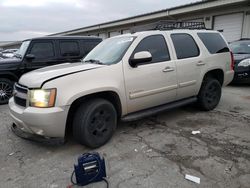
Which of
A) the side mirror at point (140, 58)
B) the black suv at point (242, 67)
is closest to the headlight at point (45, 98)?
the side mirror at point (140, 58)

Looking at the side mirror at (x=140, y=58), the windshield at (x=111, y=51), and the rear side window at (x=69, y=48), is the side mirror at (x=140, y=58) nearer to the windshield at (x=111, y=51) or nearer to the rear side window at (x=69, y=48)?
the windshield at (x=111, y=51)

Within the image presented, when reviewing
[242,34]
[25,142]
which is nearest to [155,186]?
[25,142]

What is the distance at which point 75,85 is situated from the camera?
3049mm

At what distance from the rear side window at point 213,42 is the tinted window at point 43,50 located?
4576 millimetres

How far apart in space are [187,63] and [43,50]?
4.63 metres

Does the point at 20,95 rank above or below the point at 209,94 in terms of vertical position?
above

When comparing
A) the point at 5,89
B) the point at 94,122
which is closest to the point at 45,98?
the point at 94,122

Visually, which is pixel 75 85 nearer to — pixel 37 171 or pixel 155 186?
pixel 37 171

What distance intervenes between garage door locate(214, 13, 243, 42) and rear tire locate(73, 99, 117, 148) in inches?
437

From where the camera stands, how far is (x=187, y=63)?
14.4ft

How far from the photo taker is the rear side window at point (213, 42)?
487 cm

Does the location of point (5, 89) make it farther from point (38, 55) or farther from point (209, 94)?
point (209, 94)

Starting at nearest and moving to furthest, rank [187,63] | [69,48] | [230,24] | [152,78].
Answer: [152,78], [187,63], [69,48], [230,24]

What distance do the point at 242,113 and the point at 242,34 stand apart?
27.5ft
